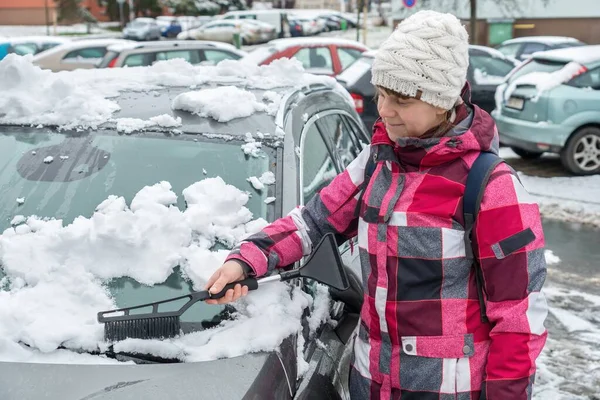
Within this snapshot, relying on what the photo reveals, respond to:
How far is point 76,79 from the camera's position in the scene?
3256 millimetres

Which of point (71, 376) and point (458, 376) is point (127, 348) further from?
point (458, 376)

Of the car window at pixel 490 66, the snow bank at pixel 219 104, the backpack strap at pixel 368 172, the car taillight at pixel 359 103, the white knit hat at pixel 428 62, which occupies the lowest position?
the car taillight at pixel 359 103

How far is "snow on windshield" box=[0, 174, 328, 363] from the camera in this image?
1839 millimetres

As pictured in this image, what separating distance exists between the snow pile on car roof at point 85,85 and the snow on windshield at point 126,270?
55 cm

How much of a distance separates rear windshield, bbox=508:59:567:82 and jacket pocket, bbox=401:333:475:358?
8.17 meters

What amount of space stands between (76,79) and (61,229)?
129 centimetres

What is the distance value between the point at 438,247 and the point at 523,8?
94.2 ft

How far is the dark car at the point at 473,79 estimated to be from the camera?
366 inches

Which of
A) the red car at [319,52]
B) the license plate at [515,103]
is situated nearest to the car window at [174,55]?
the red car at [319,52]

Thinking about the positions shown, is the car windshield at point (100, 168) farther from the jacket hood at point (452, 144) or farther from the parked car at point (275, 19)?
the parked car at point (275, 19)

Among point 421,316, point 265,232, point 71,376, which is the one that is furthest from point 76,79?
point 421,316

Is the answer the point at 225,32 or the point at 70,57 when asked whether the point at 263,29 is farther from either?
the point at 70,57

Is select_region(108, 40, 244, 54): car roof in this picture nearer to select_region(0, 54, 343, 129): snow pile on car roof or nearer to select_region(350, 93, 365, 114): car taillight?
select_region(350, 93, 365, 114): car taillight

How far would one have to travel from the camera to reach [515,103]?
9227 millimetres
